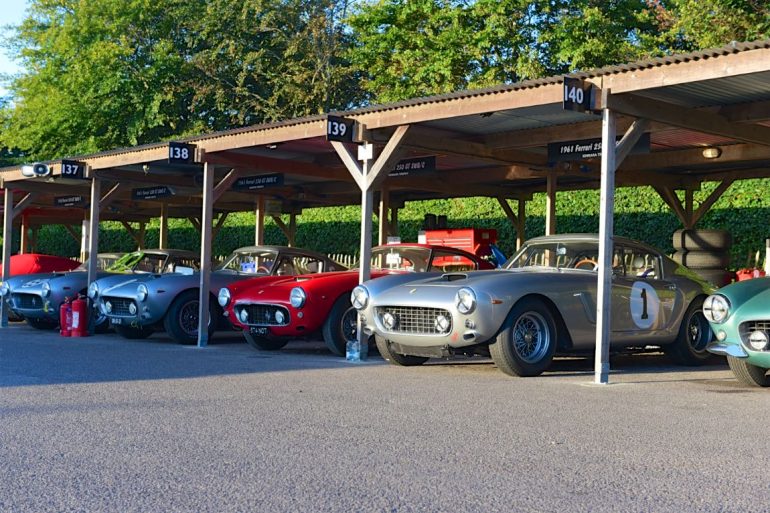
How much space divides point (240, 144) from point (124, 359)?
4430mm

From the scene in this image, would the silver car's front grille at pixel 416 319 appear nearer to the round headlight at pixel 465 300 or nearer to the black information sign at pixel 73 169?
the round headlight at pixel 465 300

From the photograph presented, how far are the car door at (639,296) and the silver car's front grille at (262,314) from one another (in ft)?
13.4

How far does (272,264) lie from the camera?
50.3 feet

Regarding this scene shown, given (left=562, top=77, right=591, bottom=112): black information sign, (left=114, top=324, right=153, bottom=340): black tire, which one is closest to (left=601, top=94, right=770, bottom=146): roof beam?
(left=562, top=77, right=591, bottom=112): black information sign

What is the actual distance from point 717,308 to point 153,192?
14.1m

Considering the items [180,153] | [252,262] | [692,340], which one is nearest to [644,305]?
[692,340]

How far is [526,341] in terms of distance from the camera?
1018 cm

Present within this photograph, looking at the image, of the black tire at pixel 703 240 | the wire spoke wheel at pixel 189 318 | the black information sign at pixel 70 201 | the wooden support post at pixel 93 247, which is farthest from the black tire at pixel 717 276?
the black information sign at pixel 70 201

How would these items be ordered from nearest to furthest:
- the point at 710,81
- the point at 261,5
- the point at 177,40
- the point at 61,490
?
the point at 61,490 → the point at 710,81 → the point at 261,5 → the point at 177,40

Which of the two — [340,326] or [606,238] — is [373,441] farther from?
[340,326]

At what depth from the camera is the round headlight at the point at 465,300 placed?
9.83 m

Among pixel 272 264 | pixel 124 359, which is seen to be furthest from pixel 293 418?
pixel 272 264

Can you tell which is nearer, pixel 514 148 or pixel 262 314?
pixel 262 314

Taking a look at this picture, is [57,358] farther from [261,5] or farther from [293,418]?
[261,5]
